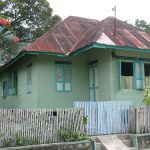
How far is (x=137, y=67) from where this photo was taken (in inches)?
574

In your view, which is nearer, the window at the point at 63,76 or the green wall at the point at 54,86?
the green wall at the point at 54,86

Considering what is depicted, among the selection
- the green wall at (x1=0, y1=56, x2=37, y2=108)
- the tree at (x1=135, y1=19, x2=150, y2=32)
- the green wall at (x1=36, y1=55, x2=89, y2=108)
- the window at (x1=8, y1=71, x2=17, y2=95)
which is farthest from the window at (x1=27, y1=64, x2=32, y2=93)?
the tree at (x1=135, y1=19, x2=150, y2=32)

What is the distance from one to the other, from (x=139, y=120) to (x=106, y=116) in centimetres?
123

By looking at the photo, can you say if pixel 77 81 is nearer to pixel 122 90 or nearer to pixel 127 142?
pixel 122 90

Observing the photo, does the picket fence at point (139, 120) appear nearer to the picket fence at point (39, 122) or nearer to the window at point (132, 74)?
the picket fence at point (39, 122)

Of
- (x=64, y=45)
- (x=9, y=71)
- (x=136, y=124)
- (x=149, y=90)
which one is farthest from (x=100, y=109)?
(x=9, y=71)

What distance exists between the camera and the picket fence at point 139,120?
35.6 feet

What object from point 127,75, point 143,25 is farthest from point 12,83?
point 143,25

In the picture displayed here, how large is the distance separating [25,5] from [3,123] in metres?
19.8

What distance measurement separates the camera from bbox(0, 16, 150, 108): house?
13797mm

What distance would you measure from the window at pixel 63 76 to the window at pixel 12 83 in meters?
5.28

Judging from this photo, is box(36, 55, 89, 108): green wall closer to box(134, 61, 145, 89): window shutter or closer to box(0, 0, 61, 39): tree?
box(134, 61, 145, 89): window shutter

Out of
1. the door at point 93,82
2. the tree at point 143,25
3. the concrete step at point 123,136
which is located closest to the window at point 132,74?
the door at point 93,82

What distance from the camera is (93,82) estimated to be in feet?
49.9
